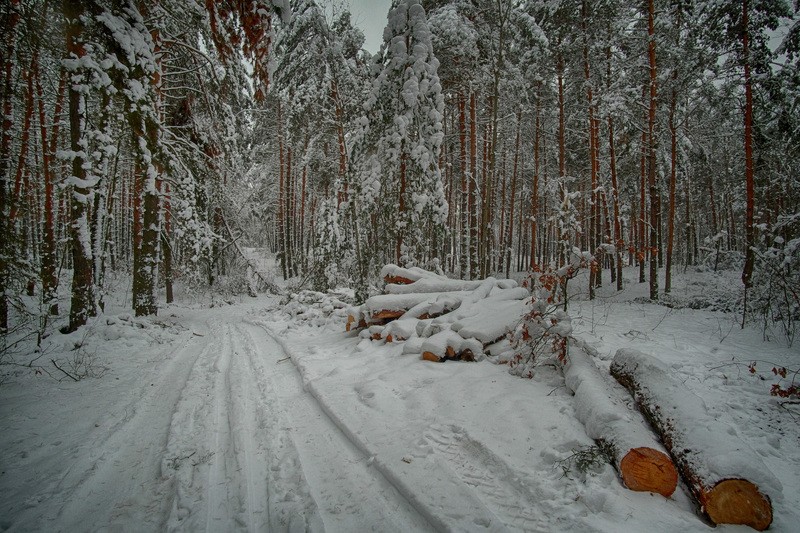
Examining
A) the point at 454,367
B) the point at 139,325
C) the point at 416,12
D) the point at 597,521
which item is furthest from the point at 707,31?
the point at 139,325

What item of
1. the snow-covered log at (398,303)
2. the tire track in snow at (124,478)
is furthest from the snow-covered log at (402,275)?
the tire track in snow at (124,478)

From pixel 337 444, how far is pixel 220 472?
984 millimetres

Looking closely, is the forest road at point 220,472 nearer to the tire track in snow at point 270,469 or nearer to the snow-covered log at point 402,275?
the tire track in snow at point 270,469

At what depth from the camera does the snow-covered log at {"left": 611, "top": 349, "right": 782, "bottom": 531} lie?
6.98ft

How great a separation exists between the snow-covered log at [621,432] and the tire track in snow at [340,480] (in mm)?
1567

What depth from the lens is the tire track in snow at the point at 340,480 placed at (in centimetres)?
227

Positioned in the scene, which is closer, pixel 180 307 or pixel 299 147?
pixel 180 307

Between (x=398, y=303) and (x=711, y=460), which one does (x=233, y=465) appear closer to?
(x=711, y=460)

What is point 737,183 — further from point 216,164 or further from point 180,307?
point 180,307

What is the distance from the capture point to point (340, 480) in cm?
266

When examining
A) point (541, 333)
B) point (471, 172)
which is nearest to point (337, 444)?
point (541, 333)

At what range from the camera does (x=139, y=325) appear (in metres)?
7.71

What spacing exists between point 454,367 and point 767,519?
10.0ft

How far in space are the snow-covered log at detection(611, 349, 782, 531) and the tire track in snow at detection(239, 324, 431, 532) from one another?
6.22ft
